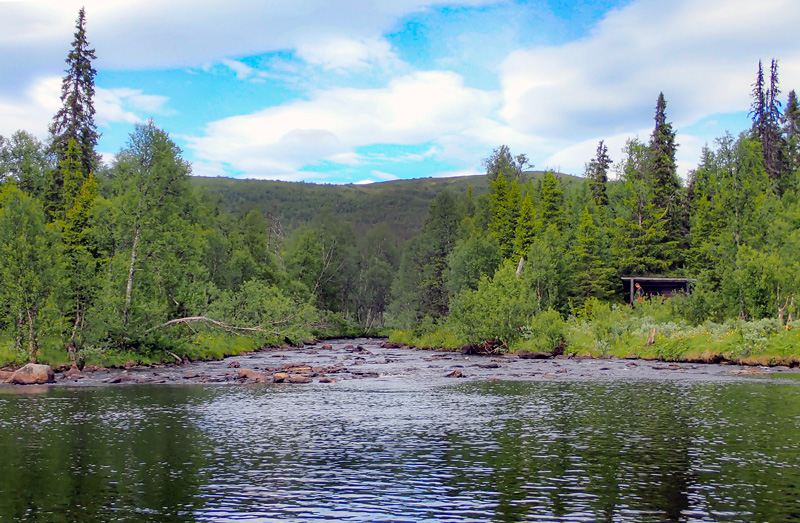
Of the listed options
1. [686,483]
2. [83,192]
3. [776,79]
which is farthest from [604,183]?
[686,483]

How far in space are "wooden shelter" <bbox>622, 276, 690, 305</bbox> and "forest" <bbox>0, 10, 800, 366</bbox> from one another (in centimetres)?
190

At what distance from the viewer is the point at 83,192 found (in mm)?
56031

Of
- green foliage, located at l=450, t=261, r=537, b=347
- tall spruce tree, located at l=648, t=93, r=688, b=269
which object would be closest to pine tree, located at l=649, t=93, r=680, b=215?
tall spruce tree, located at l=648, t=93, r=688, b=269

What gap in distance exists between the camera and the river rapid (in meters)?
12.9

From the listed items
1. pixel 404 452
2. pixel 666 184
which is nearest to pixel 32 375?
pixel 404 452

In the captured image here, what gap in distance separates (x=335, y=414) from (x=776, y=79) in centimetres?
8680

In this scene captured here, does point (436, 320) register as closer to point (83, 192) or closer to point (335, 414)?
point (83, 192)

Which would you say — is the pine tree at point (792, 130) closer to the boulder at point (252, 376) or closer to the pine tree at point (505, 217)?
the pine tree at point (505, 217)

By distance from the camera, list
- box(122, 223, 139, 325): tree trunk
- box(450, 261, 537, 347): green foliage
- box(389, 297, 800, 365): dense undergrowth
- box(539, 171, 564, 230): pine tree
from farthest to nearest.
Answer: box(539, 171, 564, 230): pine tree < box(450, 261, 537, 347): green foliage < box(122, 223, 139, 325): tree trunk < box(389, 297, 800, 365): dense undergrowth

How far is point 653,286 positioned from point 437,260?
2706 cm

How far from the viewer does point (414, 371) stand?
143ft

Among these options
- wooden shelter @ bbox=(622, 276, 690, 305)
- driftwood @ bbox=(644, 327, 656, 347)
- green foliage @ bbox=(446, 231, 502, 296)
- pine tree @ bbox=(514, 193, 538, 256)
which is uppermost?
pine tree @ bbox=(514, 193, 538, 256)

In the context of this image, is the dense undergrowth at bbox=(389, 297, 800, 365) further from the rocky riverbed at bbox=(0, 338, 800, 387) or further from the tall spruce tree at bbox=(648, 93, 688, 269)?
the tall spruce tree at bbox=(648, 93, 688, 269)

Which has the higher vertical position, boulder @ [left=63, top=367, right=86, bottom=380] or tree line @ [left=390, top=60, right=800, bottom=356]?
tree line @ [left=390, top=60, right=800, bottom=356]
